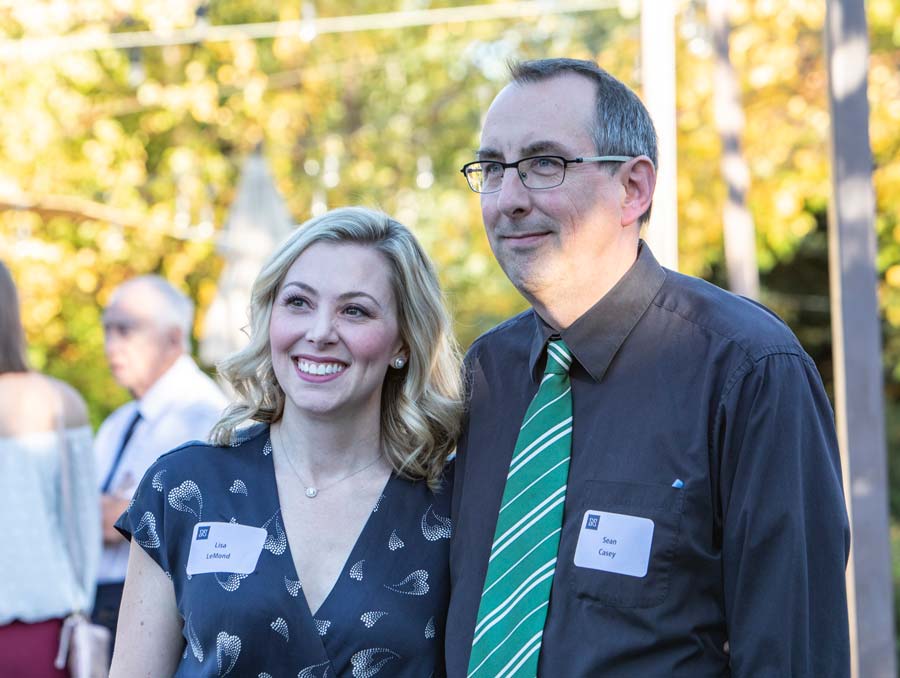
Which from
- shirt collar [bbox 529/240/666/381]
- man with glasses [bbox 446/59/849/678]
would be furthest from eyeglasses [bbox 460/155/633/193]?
shirt collar [bbox 529/240/666/381]

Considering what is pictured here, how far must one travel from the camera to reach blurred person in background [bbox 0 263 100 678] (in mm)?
4320

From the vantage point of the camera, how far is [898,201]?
35.0 ft

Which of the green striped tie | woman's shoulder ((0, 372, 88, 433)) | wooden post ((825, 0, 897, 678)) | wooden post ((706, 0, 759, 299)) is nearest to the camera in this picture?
the green striped tie

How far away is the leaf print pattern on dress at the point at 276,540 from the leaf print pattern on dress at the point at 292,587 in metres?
0.08

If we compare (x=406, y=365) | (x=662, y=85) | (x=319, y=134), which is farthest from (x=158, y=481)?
(x=319, y=134)

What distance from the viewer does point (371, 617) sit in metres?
2.98

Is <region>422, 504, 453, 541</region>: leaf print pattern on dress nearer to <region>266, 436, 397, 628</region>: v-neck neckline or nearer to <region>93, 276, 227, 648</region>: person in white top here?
<region>266, 436, 397, 628</region>: v-neck neckline

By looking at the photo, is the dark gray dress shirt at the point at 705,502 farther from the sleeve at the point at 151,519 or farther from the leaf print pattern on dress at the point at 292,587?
the sleeve at the point at 151,519

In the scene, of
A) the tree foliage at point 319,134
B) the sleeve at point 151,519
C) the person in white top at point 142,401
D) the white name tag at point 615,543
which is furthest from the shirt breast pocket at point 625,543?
the tree foliage at point 319,134

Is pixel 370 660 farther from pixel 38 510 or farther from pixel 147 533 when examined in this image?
pixel 38 510

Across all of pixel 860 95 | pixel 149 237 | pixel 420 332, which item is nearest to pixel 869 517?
pixel 860 95

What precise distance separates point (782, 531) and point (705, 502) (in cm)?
17

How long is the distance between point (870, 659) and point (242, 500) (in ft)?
11.6

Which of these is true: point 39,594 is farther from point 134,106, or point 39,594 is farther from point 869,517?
point 134,106
